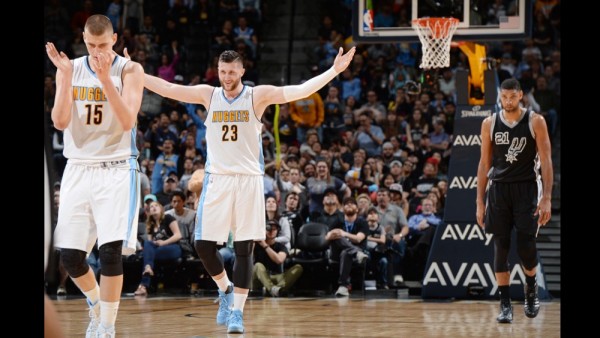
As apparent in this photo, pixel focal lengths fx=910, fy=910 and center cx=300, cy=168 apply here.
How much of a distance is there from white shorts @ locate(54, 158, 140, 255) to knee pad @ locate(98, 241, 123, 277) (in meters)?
0.04

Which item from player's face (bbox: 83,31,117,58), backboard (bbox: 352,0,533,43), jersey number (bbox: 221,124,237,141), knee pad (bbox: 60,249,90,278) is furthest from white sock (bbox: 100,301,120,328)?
backboard (bbox: 352,0,533,43)

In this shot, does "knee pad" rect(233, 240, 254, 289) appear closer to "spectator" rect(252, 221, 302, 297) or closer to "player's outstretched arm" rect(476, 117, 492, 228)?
"player's outstretched arm" rect(476, 117, 492, 228)

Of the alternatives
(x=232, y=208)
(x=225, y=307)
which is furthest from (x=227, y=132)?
(x=225, y=307)

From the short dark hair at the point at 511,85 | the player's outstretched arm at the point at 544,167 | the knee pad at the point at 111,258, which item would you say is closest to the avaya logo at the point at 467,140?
the player's outstretched arm at the point at 544,167

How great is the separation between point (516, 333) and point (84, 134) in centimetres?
389

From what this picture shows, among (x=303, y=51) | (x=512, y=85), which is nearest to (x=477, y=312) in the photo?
(x=512, y=85)

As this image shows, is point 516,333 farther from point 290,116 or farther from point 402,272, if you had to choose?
point 290,116

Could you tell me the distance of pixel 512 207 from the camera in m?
8.64

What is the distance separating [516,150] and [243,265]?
2.85 m

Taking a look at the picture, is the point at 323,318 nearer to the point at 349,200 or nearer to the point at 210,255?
the point at 210,255

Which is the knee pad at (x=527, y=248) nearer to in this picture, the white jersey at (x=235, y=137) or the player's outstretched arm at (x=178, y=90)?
the white jersey at (x=235, y=137)

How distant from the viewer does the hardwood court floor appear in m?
7.65

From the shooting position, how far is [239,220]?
25.5 ft

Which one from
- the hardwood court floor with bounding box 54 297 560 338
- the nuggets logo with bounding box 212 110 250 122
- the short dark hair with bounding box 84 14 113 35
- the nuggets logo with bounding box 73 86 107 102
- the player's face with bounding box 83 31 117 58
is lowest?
the hardwood court floor with bounding box 54 297 560 338
